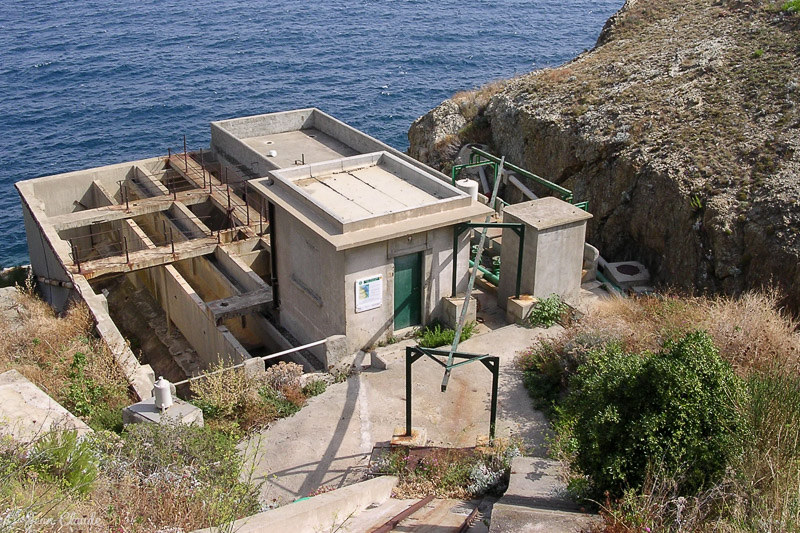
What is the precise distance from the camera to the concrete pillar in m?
19.9

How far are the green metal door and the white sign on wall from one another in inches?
23.6

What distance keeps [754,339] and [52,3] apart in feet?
326

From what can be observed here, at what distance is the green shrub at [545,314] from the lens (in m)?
19.9

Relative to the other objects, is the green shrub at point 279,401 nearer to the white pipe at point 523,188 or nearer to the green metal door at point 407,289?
the green metal door at point 407,289

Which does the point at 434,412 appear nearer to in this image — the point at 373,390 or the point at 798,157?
the point at 373,390

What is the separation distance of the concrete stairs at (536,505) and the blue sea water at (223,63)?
116 ft

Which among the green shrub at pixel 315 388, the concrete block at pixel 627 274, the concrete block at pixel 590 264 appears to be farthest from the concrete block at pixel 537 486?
the concrete block at pixel 627 274

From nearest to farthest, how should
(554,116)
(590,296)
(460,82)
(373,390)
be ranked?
(373,390)
(590,296)
(554,116)
(460,82)

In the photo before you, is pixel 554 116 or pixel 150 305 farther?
pixel 554 116

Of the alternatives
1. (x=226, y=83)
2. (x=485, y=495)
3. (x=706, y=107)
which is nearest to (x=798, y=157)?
(x=706, y=107)

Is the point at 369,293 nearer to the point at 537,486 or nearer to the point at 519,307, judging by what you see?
the point at 519,307

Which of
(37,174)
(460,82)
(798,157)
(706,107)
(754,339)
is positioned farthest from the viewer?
(460,82)

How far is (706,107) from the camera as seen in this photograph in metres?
28.2

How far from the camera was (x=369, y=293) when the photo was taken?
18.7 m
